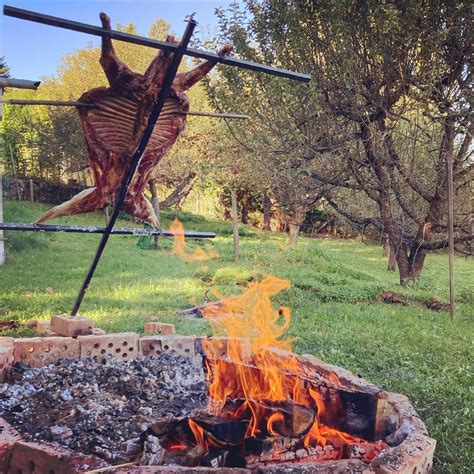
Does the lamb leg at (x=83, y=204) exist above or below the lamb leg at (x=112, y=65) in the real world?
below

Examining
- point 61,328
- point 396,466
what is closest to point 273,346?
point 396,466

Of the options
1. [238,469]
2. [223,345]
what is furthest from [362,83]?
[238,469]

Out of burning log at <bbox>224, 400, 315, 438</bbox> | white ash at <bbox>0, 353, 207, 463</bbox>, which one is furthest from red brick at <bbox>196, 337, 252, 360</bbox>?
burning log at <bbox>224, 400, 315, 438</bbox>

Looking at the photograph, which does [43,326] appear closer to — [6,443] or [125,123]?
[6,443]

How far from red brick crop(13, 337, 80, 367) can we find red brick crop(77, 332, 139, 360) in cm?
6

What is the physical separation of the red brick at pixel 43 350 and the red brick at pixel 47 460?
5.18 ft

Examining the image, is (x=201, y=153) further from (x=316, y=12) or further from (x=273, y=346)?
(x=273, y=346)

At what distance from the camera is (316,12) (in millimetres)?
7184

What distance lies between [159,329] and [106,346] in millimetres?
803

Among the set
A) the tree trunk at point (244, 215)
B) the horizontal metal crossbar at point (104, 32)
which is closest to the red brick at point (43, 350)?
the horizontal metal crossbar at point (104, 32)

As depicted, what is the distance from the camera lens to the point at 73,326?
4.23m

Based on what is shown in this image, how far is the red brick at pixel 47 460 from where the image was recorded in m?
2.20

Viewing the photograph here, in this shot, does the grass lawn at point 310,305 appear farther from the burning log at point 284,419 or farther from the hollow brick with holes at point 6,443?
Answer: the hollow brick with holes at point 6,443

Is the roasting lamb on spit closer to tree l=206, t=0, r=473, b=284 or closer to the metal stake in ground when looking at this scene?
the metal stake in ground
